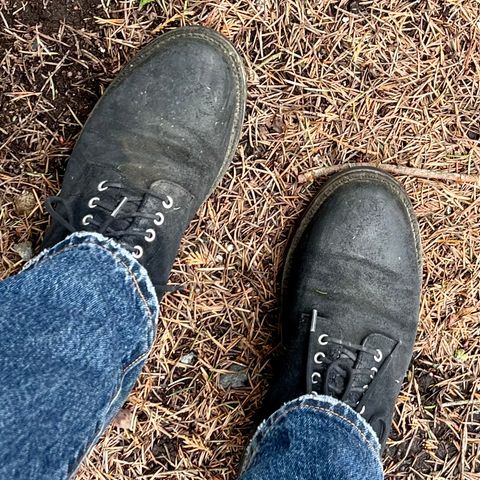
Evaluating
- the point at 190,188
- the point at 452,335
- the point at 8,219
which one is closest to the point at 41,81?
the point at 8,219

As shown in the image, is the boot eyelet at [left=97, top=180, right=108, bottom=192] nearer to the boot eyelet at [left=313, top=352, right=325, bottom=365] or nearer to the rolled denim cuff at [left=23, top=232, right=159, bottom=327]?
the rolled denim cuff at [left=23, top=232, right=159, bottom=327]

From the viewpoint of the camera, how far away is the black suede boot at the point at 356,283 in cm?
155

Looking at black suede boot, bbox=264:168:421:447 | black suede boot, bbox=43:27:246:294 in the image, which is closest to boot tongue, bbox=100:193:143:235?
black suede boot, bbox=43:27:246:294

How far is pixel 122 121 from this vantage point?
61.9 inches

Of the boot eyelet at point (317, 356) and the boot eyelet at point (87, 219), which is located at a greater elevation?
the boot eyelet at point (87, 219)

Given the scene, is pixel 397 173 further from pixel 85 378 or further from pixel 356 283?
pixel 85 378

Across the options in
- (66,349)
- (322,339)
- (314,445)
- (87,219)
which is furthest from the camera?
(322,339)

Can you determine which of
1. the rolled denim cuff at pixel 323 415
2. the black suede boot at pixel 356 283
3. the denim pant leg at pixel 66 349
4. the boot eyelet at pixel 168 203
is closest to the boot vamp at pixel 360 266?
the black suede boot at pixel 356 283

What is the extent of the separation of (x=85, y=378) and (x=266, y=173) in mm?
700

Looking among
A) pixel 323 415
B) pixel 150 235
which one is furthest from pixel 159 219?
pixel 323 415

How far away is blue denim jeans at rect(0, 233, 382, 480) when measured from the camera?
1083mm

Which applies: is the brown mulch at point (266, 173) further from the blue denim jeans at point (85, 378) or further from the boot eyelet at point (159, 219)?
the blue denim jeans at point (85, 378)

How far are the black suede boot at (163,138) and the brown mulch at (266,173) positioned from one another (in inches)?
2.0

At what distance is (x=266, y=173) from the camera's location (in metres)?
1.58
